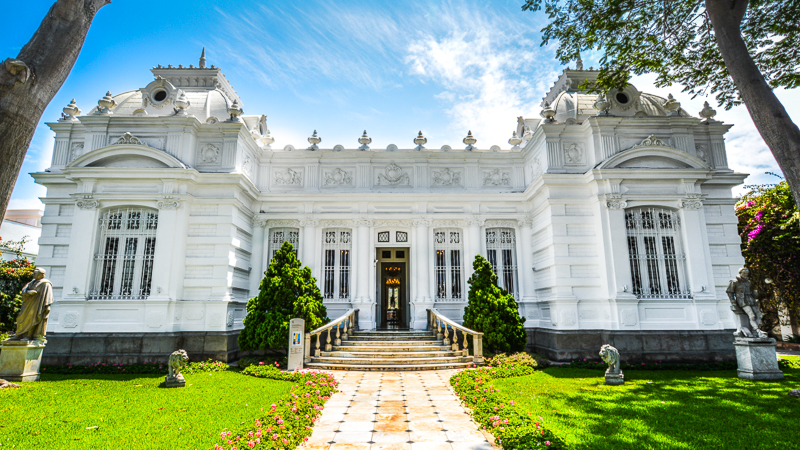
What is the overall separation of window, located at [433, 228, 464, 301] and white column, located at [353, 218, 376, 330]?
7.60ft

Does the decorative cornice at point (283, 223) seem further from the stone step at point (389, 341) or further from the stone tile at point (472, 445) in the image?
the stone tile at point (472, 445)

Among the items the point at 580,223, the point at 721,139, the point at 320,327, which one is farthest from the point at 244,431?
the point at 721,139

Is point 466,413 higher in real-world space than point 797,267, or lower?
lower

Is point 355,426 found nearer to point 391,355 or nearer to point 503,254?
point 391,355

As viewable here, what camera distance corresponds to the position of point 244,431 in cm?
523

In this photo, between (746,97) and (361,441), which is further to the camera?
(746,97)

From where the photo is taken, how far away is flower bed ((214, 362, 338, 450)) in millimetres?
4848

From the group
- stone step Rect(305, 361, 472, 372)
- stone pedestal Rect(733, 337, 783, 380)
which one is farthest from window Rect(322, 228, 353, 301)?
stone pedestal Rect(733, 337, 783, 380)

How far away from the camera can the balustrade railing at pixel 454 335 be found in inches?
432

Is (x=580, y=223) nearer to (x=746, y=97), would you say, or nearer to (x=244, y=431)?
(x=746, y=97)

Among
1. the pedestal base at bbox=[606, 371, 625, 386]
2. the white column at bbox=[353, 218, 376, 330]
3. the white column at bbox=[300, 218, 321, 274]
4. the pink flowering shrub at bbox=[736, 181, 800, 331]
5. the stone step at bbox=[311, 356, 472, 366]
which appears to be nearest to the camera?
the pedestal base at bbox=[606, 371, 625, 386]

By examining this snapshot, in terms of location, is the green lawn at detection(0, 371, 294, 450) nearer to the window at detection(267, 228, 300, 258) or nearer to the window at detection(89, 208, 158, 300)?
the window at detection(89, 208, 158, 300)

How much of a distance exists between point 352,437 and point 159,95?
12.6 meters

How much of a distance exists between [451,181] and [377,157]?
2811 mm
